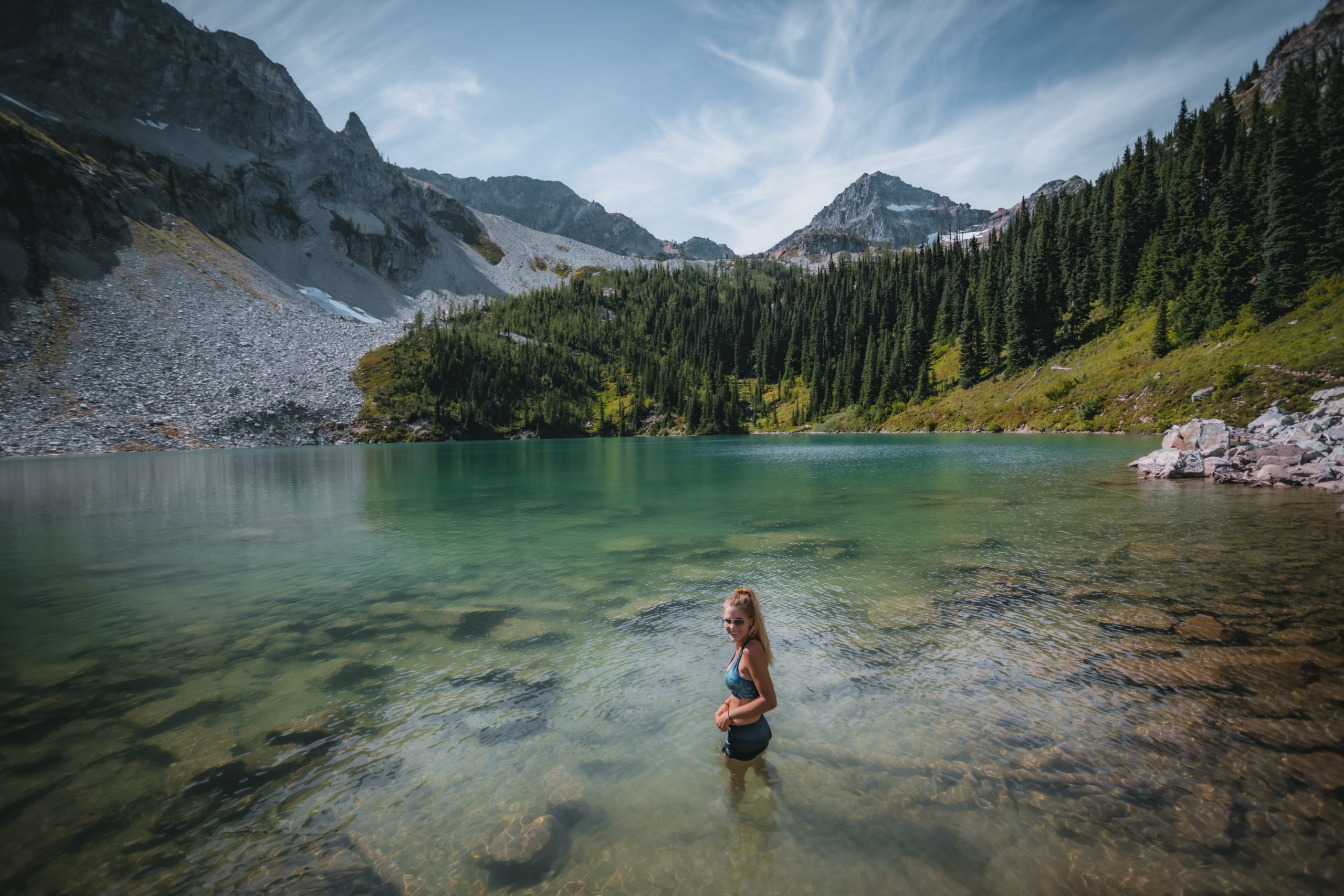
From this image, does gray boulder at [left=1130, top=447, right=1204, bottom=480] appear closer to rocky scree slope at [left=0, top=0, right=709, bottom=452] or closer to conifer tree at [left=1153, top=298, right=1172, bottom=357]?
conifer tree at [left=1153, top=298, right=1172, bottom=357]

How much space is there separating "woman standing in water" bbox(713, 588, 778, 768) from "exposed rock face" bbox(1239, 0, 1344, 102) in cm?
25416

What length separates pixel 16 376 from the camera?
9075cm

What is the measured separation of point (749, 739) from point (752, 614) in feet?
5.98

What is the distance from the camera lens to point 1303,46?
181 meters

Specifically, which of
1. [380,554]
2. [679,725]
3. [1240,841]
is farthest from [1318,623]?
[380,554]

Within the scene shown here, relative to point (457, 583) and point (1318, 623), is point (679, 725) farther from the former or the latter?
point (1318, 623)

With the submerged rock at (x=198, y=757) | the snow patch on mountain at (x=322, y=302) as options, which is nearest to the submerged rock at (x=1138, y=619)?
the submerged rock at (x=198, y=757)

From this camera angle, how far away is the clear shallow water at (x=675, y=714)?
579 centimetres

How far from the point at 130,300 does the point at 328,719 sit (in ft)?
552

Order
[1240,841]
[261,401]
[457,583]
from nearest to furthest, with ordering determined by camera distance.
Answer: [1240,841] → [457,583] → [261,401]

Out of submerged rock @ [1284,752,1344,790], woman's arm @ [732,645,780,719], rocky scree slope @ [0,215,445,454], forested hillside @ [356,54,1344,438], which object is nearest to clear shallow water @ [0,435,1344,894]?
submerged rock @ [1284,752,1344,790]

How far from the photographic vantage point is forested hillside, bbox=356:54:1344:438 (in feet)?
226

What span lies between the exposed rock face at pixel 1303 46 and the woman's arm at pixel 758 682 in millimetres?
254240

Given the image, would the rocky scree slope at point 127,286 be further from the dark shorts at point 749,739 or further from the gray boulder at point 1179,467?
the gray boulder at point 1179,467
